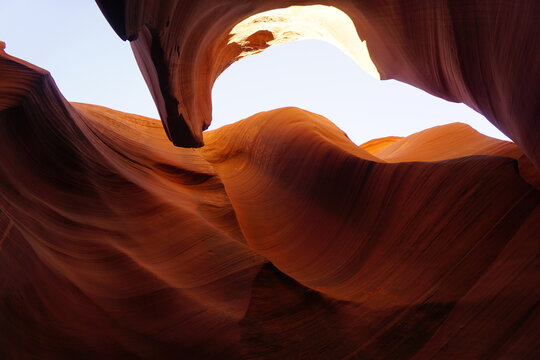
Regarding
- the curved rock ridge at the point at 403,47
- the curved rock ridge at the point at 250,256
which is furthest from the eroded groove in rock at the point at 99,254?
the curved rock ridge at the point at 403,47

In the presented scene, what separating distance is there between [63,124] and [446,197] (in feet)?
8.06

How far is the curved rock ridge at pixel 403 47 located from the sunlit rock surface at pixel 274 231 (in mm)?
11

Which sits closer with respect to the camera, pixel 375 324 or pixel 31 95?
pixel 375 324

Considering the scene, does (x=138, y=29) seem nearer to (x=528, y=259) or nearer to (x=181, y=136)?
(x=181, y=136)

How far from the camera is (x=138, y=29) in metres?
2.15

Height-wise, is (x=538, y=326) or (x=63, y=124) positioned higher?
(x=63, y=124)

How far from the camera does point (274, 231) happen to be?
9.58ft

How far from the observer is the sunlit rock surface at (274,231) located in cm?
192

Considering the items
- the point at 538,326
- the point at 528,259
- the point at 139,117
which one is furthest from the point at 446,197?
the point at 139,117

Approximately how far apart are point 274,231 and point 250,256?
0.53 m

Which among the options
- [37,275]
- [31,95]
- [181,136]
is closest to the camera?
[37,275]

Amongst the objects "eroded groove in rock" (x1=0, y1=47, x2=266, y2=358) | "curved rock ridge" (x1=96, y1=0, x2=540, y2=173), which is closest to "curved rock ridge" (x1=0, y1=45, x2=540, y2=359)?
"eroded groove in rock" (x1=0, y1=47, x2=266, y2=358)

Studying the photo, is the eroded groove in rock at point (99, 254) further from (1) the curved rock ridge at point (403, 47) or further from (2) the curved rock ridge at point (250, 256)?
(1) the curved rock ridge at point (403, 47)

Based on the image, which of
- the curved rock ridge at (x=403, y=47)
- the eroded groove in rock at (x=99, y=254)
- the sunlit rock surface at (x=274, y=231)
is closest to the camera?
the curved rock ridge at (x=403, y=47)
